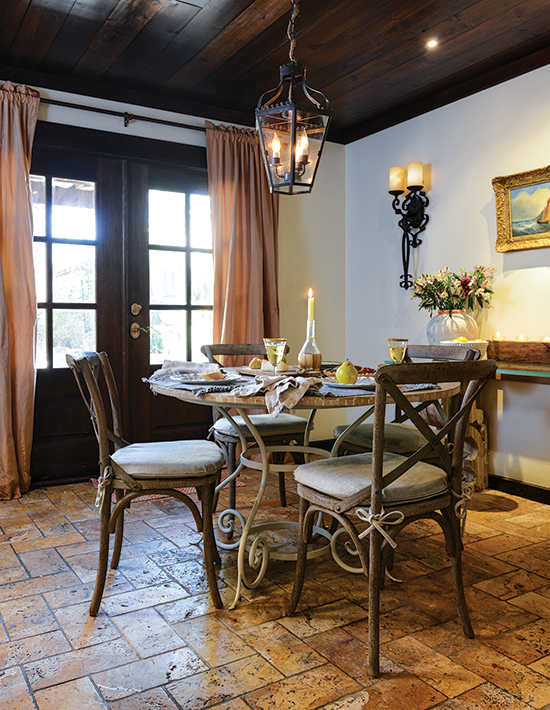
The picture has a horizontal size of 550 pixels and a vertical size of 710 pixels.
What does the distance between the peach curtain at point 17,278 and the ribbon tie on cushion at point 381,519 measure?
245 centimetres

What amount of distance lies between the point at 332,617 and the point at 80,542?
129 cm

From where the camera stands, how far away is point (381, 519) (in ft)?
5.39

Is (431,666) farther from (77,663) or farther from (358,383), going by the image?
Answer: (77,663)

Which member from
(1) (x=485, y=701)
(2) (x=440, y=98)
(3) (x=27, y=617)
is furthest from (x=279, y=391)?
(2) (x=440, y=98)

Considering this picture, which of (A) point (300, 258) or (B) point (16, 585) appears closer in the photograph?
(B) point (16, 585)

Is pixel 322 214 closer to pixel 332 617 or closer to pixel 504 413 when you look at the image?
pixel 504 413

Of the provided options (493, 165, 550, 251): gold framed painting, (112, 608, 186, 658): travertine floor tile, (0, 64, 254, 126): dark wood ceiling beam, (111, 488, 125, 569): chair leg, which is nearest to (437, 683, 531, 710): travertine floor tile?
(112, 608, 186, 658): travertine floor tile

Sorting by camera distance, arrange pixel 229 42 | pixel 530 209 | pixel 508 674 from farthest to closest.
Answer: pixel 530 209 → pixel 229 42 → pixel 508 674

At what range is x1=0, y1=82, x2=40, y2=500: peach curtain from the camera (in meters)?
3.35

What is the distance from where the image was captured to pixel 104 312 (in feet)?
12.5

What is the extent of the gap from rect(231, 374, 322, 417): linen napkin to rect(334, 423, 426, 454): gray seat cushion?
2.51 feet

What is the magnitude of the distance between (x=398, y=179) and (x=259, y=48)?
1338 mm

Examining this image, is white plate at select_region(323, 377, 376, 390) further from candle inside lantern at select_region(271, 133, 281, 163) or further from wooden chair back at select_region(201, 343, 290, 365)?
wooden chair back at select_region(201, 343, 290, 365)

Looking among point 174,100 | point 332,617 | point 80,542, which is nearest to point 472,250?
point 174,100
